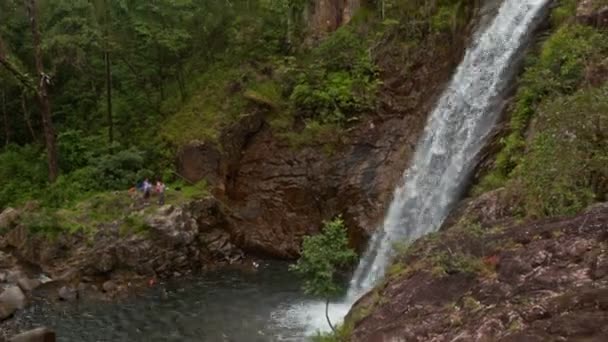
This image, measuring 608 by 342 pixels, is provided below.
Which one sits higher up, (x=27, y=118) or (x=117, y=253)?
(x=27, y=118)

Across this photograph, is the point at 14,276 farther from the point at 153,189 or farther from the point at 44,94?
the point at 44,94

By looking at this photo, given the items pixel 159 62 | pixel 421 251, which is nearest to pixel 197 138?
pixel 159 62

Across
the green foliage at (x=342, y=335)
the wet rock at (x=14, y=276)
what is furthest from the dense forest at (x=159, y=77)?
the green foliage at (x=342, y=335)

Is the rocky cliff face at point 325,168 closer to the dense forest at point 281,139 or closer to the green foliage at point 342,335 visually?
the dense forest at point 281,139

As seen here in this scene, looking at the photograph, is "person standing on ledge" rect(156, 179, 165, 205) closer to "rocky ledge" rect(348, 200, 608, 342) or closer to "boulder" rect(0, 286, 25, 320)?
"boulder" rect(0, 286, 25, 320)

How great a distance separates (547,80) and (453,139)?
4786 millimetres

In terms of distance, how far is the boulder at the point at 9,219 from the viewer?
1009 inches

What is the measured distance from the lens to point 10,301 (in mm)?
19891

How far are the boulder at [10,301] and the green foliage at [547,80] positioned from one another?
47.0 ft

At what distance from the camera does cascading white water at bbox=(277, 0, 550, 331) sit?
828 inches

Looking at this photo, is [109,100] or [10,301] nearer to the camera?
[10,301]

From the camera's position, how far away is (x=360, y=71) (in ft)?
84.3

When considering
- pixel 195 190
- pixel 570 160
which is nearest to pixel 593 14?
pixel 570 160

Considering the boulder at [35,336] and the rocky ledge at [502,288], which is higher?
the rocky ledge at [502,288]
